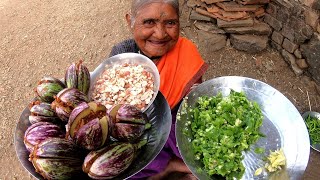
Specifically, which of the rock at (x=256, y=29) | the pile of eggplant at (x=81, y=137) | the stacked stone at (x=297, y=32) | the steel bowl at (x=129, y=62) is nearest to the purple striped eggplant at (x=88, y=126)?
the pile of eggplant at (x=81, y=137)

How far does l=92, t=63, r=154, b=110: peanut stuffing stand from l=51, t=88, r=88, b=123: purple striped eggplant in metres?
0.23

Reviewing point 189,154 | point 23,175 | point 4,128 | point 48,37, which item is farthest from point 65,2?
point 189,154

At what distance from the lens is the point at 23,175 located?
2963 millimetres

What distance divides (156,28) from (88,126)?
88 cm

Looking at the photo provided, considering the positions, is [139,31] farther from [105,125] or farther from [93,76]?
[105,125]

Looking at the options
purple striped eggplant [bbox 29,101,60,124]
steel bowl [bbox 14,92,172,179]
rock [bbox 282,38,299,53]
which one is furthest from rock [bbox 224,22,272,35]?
purple striped eggplant [bbox 29,101,60,124]

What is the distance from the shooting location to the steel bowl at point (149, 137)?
4.61 feet

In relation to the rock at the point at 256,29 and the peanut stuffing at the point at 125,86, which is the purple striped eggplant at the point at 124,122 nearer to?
the peanut stuffing at the point at 125,86

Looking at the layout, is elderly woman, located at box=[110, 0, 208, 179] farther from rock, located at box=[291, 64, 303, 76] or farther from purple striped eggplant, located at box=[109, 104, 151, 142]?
rock, located at box=[291, 64, 303, 76]

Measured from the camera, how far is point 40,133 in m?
1.35

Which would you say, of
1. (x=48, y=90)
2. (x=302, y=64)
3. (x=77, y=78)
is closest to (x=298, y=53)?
(x=302, y=64)

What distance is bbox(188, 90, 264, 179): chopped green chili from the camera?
61.0 inches

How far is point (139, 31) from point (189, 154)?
2.74 ft

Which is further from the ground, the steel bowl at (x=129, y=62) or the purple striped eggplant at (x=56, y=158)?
the steel bowl at (x=129, y=62)
